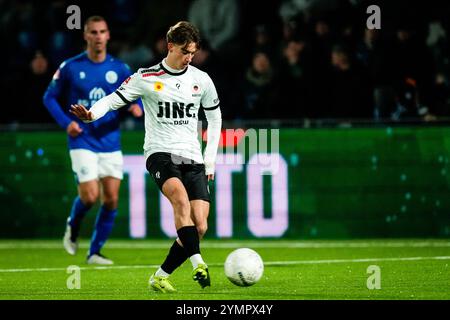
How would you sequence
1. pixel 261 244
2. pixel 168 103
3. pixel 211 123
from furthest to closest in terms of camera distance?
pixel 261 244
pixel 211 123
pixel 168 103

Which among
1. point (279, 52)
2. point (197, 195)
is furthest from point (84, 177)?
point (279, 52)

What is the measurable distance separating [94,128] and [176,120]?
9.09 feet

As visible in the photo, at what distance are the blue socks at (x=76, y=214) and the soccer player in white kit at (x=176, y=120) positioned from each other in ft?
9.24

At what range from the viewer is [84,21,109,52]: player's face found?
1193 centimetres

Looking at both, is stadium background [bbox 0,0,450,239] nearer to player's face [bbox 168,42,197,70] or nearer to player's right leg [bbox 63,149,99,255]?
player's right leg [bbox 63,149,99,255]

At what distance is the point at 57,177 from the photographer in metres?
15.0

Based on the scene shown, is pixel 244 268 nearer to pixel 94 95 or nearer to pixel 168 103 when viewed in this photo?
pixel 168 103

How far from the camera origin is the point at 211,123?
32.2ft

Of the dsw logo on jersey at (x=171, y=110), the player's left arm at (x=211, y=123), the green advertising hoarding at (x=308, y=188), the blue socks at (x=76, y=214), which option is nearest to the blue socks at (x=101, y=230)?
the blue socks at (x=76, y=214)

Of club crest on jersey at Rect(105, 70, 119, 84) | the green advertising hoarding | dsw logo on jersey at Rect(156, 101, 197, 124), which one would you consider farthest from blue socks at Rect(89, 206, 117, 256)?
dsw logo on jersey at Rect(156, 101, 197, 124)

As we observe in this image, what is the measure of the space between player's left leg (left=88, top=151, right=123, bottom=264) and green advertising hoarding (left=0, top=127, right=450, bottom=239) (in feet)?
8.06

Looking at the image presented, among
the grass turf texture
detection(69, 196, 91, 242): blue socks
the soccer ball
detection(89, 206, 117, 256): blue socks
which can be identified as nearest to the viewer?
the grass turf texture

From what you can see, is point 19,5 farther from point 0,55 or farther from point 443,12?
point 443,12

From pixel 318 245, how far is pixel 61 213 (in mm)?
3415
